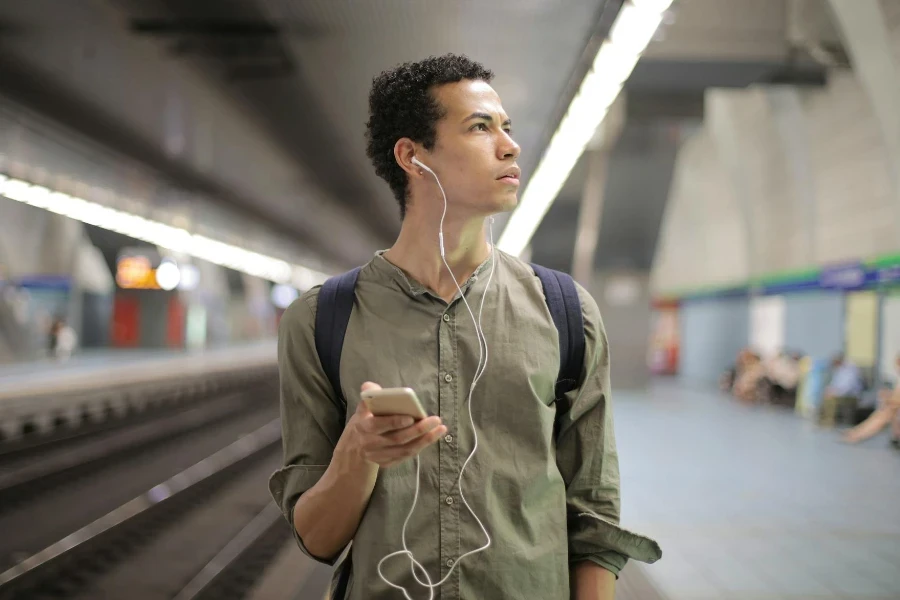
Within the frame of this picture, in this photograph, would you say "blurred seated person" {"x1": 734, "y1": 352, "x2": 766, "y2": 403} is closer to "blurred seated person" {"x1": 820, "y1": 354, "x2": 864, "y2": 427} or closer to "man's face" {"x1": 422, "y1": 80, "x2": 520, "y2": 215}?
"blurred seated person" {"x1": 820, "y1": 354, "x2": 864, "y2": 427}

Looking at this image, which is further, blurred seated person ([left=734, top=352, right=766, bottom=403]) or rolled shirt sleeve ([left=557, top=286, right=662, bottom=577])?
blurred seated person ([left=734, top=352, right=766, bottom=403])

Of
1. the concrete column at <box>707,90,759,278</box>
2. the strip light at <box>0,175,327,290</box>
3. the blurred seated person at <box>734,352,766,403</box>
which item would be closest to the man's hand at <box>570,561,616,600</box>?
the strip light at <box>0,175,327,290</box>

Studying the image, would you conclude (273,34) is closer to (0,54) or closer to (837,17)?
(0,54)

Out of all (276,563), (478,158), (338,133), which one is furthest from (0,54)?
(478,158)

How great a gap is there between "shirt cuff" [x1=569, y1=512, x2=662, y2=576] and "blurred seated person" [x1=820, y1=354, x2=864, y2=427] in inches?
519

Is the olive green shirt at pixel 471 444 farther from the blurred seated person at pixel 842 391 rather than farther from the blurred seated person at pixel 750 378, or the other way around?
the blurred seated person at pixel 750 378

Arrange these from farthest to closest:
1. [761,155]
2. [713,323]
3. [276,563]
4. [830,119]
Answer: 1. [713,323]
2. [761,155]
3. [830,119]
4. [276,563]

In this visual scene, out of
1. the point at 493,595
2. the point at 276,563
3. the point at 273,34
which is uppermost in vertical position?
the point at 273,34

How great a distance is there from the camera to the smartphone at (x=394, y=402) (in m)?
1.16

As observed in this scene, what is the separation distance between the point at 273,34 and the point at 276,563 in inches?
167

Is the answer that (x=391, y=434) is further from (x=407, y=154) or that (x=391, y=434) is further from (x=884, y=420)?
(x=884, y=420)

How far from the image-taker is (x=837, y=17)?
13281 millimetres

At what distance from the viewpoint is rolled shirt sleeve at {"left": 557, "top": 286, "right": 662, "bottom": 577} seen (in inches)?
59.8

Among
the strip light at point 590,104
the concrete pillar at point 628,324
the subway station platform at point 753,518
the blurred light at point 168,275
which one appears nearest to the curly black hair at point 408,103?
the strip light at point 590,104
